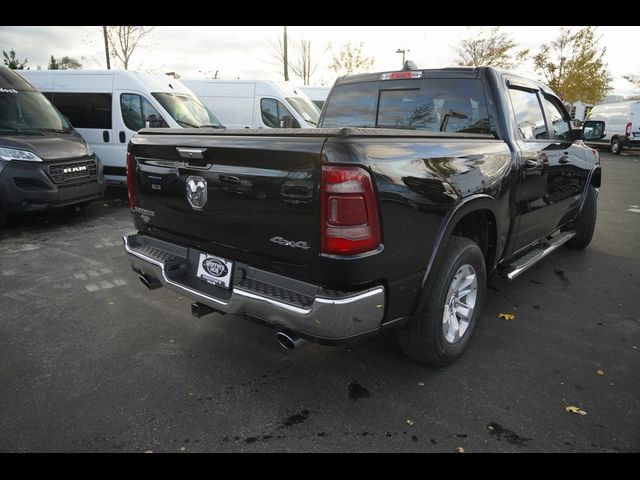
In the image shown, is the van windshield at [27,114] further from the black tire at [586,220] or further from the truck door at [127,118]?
the black tire at [586,220]

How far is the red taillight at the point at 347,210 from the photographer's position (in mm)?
2053

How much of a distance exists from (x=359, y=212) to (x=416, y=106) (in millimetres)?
1962

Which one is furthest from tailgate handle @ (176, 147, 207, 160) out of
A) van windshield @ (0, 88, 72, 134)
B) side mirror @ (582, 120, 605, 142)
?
van windshield @ (0, 88, 72, 134)

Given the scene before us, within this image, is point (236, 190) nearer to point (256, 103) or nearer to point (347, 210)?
point (347, 210)

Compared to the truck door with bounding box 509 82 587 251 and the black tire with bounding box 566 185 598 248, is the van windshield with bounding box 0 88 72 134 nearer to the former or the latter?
the truck door with bounding box 509 82 587 251

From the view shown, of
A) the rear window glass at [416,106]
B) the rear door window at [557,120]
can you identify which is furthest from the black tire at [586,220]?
→ the rear window glass at [416,106]

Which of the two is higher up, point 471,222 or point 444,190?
point 444,190

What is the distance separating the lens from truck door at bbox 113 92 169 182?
28.5 ft
